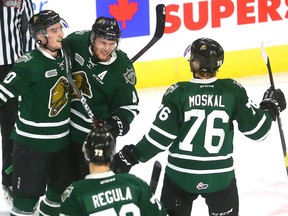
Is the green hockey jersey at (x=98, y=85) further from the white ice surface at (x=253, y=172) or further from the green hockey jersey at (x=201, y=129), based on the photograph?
the white ice surface at (x=253, y=172)

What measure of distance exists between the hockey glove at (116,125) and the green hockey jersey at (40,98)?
213 millimetres

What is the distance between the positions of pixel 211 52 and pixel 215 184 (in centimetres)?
54

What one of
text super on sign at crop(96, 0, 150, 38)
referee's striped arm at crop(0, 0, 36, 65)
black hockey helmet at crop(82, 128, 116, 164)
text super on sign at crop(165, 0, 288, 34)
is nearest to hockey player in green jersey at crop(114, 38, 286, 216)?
black hockey helmet at crop(82, 128, 116, 164)

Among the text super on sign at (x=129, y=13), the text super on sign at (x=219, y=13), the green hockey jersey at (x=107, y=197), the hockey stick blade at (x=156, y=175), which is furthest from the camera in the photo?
the text super on sign at (x=219, y=13)

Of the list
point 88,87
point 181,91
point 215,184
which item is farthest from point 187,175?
point 88,87

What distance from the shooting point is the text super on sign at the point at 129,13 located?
21.1ft

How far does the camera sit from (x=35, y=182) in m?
3.64

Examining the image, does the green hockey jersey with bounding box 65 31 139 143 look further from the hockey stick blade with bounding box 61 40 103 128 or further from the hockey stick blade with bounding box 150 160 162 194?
the hockey stick blade with bounding box 150 160 162 194

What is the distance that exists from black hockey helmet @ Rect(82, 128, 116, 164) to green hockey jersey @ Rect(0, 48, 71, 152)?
2.81 feet

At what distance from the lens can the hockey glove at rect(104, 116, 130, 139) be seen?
351cm

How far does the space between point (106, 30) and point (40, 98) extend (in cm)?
42

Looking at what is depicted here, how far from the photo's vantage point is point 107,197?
8.44 feet

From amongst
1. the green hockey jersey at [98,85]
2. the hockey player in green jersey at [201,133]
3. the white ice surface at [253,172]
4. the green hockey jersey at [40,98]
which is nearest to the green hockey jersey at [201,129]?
the hockey player in green jersey at [201,133]

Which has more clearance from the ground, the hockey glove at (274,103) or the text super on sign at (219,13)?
the hockey glove at (274,103)
